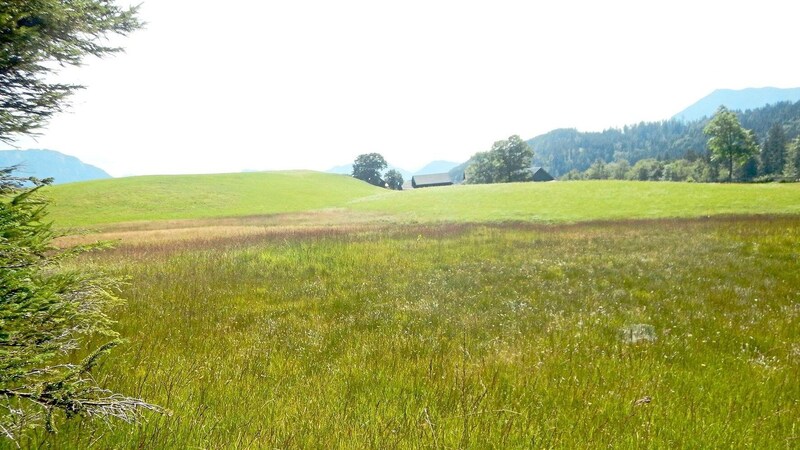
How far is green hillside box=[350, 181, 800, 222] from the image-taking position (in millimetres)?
33625

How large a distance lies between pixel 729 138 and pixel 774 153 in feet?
272

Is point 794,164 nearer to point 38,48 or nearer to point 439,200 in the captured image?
point 439,200

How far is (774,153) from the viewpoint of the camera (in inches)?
4946

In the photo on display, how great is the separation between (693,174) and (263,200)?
138 metres

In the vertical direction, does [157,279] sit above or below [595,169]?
below

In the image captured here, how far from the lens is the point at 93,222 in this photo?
155 ft

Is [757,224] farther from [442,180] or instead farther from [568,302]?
[442,180]

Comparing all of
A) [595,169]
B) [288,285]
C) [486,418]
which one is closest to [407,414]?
[486,418]

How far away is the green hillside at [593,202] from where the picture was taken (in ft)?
110

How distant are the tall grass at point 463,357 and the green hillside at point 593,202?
2435 cm

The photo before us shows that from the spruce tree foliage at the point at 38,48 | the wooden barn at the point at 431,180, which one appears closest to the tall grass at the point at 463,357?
the spruce tree foliage at the point at 38,48

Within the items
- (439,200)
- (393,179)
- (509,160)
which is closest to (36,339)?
(439,200)

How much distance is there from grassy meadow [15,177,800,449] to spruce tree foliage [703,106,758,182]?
77.0 metres

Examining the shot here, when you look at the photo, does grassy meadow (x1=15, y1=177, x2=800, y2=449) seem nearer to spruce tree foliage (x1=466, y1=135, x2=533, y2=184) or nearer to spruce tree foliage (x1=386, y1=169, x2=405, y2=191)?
spruce tree foliage (x1=466, y1=135, x2=533, y2=184)
